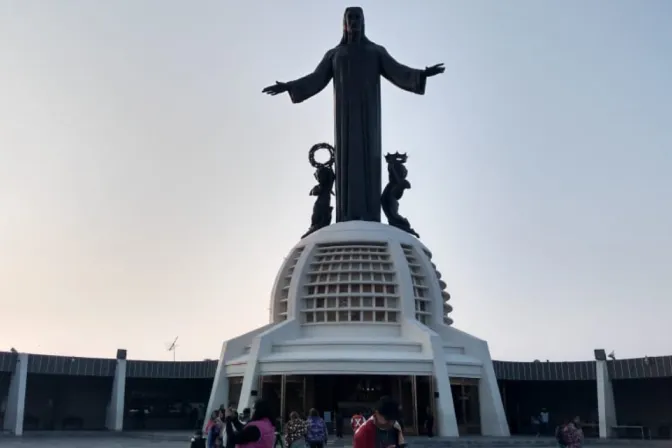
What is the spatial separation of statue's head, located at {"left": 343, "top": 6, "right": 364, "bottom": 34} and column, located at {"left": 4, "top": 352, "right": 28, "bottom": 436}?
81.2 ft

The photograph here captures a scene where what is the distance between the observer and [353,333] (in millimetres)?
35469

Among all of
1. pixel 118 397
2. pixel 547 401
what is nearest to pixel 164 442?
pixel 118 397

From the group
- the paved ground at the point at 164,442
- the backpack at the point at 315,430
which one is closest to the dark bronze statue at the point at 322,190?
the paved ground at the point at 164,442

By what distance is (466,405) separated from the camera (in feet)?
111

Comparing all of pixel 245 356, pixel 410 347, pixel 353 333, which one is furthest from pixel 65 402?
pixel 410 347

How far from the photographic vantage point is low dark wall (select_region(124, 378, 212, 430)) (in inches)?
1630

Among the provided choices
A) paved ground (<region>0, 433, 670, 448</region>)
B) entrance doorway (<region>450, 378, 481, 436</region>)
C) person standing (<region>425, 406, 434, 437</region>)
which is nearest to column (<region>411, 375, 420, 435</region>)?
person standing (<region>425, 406, 434, 437</region>)

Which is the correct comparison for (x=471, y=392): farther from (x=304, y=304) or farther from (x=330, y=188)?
(x=330, y=188)

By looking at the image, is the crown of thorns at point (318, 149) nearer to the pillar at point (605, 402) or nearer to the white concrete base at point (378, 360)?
the white concrete base at point (378, 360)

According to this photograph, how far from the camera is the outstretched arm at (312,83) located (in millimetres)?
44125

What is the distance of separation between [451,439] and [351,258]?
11929mm

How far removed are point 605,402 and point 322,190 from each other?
735 inches

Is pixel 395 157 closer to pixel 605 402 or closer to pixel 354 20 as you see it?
pixel 354 20

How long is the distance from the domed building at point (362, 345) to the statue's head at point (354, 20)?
38.4ft
